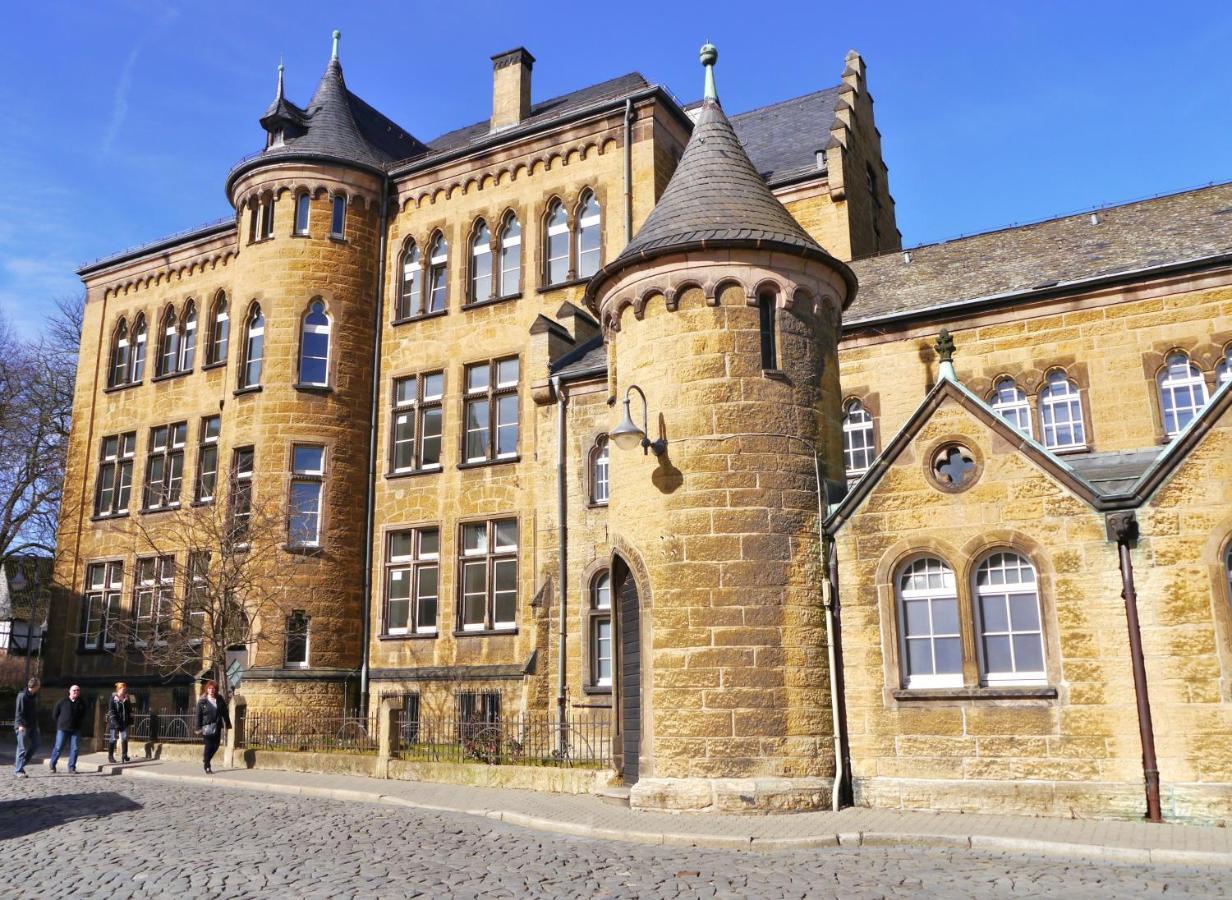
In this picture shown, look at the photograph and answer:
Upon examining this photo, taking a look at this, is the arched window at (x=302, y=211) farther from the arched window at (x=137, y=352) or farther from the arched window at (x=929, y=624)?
the arched window at (x=929, y=624)

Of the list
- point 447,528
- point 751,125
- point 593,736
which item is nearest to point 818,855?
point 593,736

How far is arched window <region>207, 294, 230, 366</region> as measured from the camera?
95.8 ft

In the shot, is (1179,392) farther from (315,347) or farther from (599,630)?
(315,347)

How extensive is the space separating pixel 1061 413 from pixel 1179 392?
5.73ft

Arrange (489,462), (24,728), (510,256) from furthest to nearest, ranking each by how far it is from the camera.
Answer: (510,256) → (489,462) → (24,728)

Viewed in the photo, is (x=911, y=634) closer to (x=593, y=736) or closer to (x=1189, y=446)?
(x=1189, y=446)

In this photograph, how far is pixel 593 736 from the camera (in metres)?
17.2

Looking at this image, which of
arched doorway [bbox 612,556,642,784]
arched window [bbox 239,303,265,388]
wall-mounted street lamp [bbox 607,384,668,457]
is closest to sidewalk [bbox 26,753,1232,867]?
arched doorway [bbox 612,556,642,784]

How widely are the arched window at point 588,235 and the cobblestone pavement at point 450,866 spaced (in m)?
14.8

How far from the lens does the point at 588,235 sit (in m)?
25.1

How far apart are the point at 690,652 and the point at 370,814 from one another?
4251 mm

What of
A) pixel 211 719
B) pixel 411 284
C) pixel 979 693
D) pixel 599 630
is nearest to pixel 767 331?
pixel 979 693

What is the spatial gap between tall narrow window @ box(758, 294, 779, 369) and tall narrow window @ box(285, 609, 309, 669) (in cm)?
1460

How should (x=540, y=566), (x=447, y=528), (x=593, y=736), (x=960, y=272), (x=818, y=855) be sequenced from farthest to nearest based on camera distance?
(x=447, y=528) < (x=540, y=566) < (x=960, y=272) < (x=593, y=736) < (x=818, y=855)
